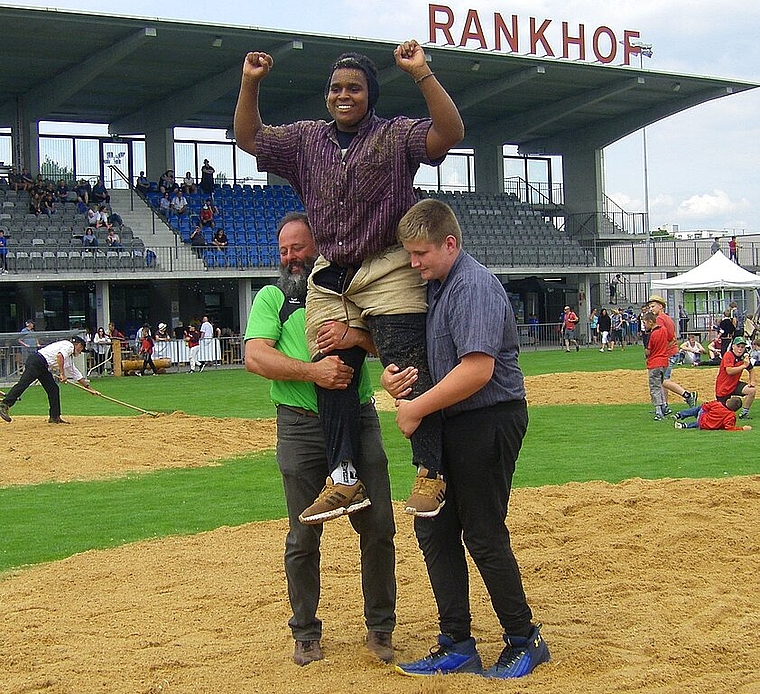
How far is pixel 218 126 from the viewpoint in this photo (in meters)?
47.5

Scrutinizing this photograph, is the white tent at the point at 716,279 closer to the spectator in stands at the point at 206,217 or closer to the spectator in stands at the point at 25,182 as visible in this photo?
the spectator in stands at the point at 206,217

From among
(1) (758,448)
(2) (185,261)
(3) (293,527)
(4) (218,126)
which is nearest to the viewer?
(3) (293,527)

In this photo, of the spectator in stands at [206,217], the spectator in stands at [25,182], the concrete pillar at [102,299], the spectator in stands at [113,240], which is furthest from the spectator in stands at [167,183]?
the concrete pillar at [102,299]

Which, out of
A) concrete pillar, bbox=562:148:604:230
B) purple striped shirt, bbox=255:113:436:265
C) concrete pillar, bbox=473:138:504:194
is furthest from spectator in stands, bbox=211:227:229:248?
purple striped shirt, bbox=255:113:436:265

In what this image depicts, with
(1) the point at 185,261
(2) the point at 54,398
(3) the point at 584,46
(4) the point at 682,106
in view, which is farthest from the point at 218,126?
(2) the point at 54,398

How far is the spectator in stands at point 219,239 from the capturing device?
1539 inches

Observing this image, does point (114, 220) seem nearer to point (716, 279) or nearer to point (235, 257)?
point (235, 257)

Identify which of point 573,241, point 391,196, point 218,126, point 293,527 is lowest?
point 293,527

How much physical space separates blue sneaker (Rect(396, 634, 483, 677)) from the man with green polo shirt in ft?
0.80

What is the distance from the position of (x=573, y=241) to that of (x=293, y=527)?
46637 mm

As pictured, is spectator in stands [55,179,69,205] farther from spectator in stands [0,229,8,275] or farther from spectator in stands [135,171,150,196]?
spectator in stands [0,229,8,275]

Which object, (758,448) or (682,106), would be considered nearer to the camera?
(758,448)

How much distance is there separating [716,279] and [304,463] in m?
31.6

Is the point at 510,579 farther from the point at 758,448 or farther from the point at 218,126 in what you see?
the point at 218,126
